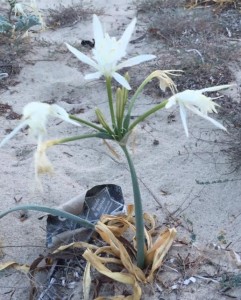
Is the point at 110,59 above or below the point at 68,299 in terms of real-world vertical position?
above

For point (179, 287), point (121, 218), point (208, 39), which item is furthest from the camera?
point (208, 39)

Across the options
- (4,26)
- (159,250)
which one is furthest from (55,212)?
Result: (4,26)

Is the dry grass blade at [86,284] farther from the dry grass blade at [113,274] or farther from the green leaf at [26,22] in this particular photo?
the green leaf at [26,22]

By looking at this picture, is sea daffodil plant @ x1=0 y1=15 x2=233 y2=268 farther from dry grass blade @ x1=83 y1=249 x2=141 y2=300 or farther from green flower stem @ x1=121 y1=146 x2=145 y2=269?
dry grass blade @ x1=83 y1=249 x2=141 y2=300

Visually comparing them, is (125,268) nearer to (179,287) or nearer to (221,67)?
(179,287)

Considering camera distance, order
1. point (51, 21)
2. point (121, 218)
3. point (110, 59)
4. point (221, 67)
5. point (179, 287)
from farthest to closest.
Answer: point (51, 21), point (221, 67), point (121, 218), point (179, 287), point (110, 59)

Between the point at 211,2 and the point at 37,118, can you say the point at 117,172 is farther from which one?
the point at 211,2

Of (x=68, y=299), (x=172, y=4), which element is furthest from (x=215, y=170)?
(x=172, y=4)

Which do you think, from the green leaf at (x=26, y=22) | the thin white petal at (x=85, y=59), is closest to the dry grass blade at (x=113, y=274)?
the thin white petal at (x=85, y=59)
